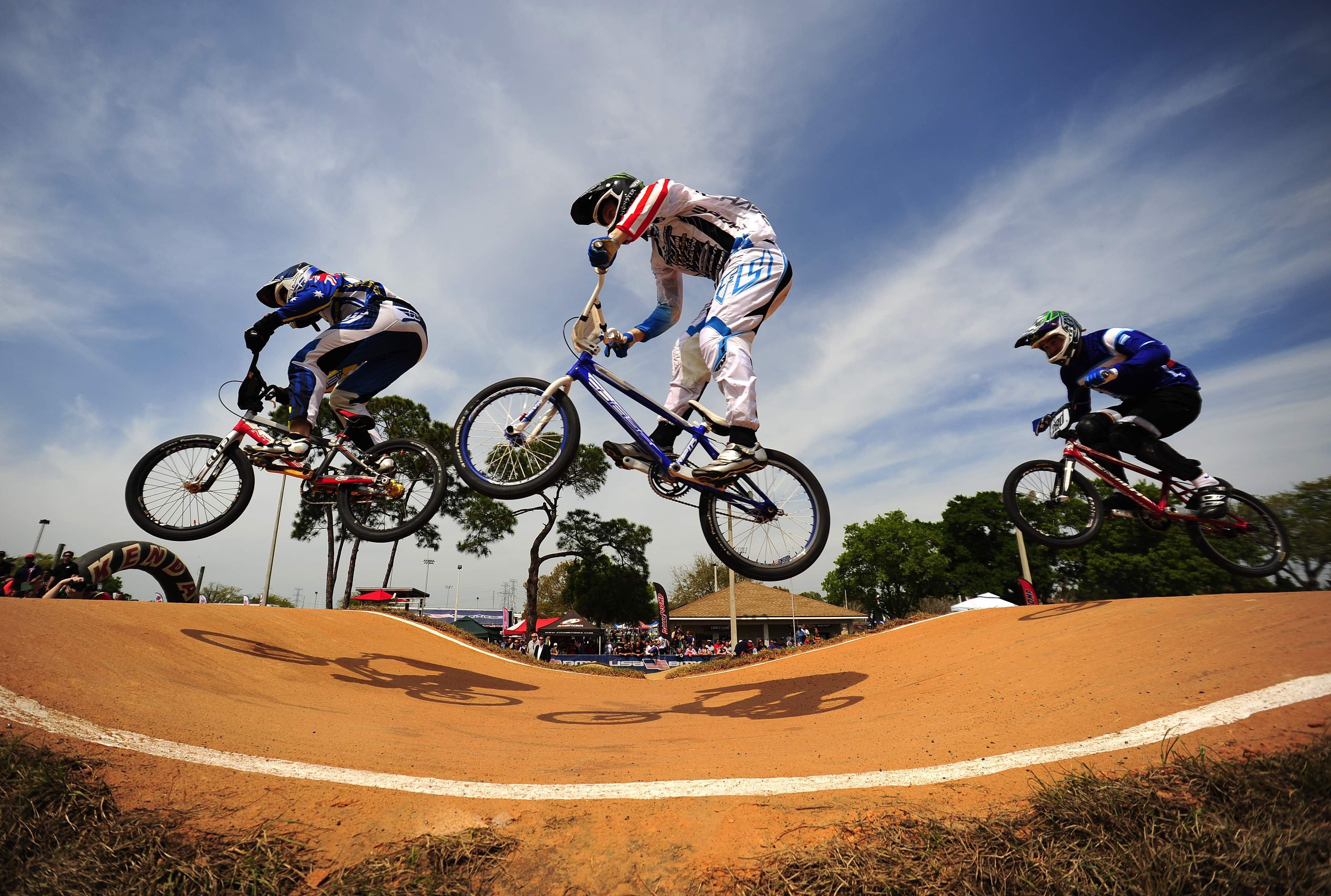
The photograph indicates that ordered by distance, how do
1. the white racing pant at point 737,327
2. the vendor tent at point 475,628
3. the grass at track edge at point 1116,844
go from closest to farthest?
the grass at track edge at point 1116,844 → the white racing pant at point 737,327 → the vendor tent at point 475,628

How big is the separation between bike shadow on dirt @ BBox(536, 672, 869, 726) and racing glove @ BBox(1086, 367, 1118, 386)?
202 inches

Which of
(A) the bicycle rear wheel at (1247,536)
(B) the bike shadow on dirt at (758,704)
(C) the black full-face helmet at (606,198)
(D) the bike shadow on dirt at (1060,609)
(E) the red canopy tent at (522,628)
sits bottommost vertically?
(B) the bike shadow on dirt at (758,704)

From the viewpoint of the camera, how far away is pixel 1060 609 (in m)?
8.05

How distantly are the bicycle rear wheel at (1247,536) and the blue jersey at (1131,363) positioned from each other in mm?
1793

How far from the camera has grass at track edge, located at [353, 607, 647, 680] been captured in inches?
496

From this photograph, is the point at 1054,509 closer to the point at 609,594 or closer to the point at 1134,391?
the point at 1134,391

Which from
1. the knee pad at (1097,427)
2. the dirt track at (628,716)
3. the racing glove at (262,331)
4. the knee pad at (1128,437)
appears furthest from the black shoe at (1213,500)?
the racing glove at (262,331)

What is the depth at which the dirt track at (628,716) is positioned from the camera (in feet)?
8.35

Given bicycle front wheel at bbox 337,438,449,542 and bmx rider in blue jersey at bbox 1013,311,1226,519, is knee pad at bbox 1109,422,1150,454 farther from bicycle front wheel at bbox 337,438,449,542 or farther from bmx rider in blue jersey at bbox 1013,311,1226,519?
bicycle front wheel at bbox 337,438,449,542

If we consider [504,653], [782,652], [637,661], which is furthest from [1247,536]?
[637,661]

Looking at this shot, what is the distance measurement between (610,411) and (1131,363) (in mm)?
7060

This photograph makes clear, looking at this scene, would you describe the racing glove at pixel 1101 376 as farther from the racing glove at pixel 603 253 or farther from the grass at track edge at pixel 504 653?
the grass at track edge at pixel 504 653

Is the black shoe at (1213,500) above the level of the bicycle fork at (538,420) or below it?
below

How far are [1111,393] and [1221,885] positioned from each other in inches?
311
